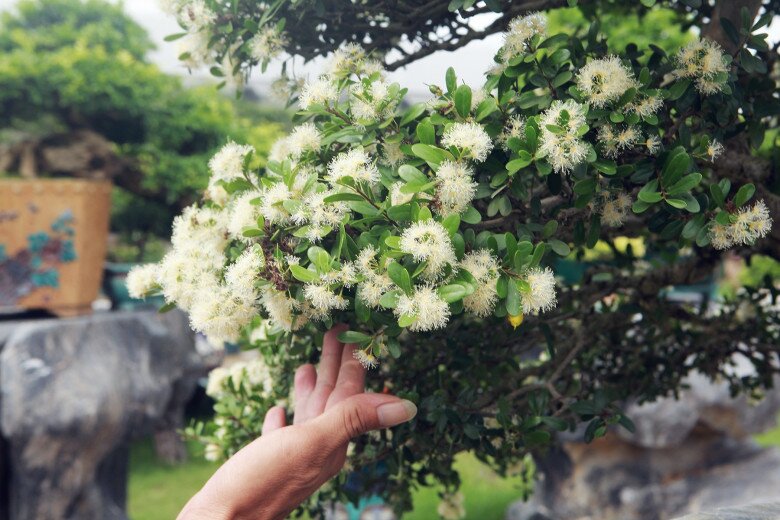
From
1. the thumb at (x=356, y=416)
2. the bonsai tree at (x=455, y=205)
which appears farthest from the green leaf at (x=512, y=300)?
the thumb at (x=356, y=416)

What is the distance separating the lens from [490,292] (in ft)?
3.76

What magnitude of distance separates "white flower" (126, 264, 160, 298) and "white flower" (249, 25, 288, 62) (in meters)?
0.54

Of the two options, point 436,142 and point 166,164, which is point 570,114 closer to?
point 436,142

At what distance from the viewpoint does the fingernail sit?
4.72ft

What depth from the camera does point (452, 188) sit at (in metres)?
1.17

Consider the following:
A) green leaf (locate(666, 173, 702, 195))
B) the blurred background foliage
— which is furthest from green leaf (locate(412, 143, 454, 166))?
the blurred background foliage

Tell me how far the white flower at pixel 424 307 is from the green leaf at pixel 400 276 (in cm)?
2

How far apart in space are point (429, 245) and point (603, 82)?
48 centimetres

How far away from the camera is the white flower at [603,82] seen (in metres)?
1.26

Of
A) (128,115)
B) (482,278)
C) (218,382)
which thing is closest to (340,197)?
(482,278)

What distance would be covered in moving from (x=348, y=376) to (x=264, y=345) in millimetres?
501

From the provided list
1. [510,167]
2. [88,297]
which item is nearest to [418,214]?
[510,167]

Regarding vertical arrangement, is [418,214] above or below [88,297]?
above

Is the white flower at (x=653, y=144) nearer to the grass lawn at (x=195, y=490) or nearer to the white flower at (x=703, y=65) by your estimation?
the white flower at (x=703, y=65)
